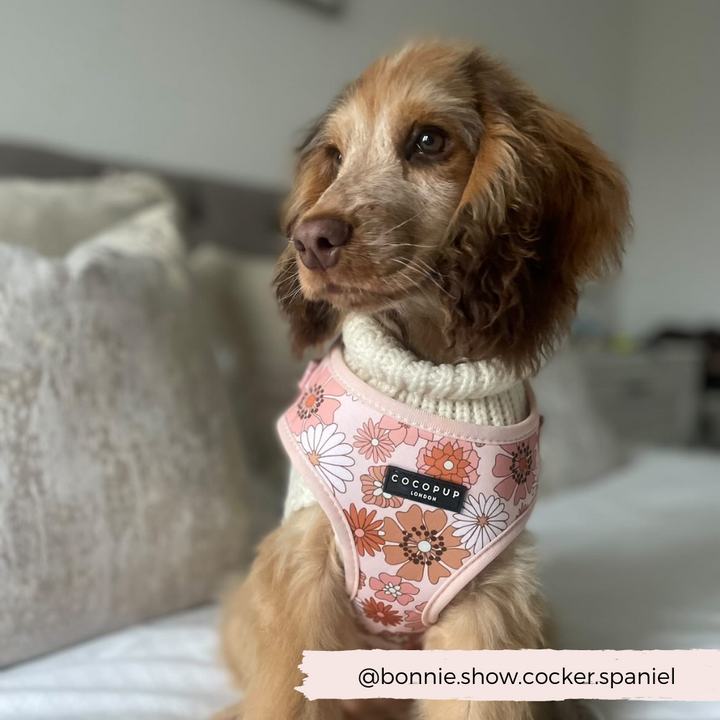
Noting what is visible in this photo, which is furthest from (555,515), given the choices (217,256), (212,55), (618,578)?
(212,55)

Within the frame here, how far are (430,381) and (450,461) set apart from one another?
81 mm

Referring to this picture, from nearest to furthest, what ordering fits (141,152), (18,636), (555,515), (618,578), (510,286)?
(510,286)
(18,636)
(618,578)
(555,515)
(141,152)

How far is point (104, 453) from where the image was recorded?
90 cm

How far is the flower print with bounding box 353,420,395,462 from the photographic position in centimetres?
64

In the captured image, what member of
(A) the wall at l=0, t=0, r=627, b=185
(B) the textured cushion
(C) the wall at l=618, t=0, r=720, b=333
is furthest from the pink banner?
(C) the wall at l=618, t=0, r=720, b=333

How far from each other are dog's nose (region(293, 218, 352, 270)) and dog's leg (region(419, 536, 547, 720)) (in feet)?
1.19

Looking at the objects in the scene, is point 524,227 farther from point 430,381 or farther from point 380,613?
point 380,613

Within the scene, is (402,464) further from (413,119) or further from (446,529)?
(413,119)

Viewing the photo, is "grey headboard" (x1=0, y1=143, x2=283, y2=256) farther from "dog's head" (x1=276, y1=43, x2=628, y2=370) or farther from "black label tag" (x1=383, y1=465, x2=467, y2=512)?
"black label tag" (x1=383, y1=465, x2=467, y2=512)

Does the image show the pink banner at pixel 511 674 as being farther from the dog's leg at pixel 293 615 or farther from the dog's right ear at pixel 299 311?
the dog's right ear at pixel 299 311

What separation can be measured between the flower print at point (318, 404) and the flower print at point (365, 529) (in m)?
0.09

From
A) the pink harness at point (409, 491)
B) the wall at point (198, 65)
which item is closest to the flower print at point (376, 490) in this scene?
the pink harness at point (409, 491)

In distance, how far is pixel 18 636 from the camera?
81 cm

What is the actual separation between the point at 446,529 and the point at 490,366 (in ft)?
0.55
